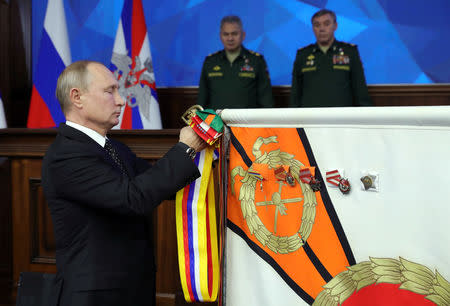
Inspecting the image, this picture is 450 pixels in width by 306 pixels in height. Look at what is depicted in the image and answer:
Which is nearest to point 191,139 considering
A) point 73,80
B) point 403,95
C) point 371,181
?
point 73,80

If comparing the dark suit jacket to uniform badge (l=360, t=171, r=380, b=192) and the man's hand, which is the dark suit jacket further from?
uniform badge (l=360, t=171, r=380, b=192)

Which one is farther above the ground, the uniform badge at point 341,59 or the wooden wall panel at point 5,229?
the uniform badge at point 341,59

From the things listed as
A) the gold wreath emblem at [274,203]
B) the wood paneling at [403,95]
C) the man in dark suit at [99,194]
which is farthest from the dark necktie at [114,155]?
the wood paneling at [403,95]

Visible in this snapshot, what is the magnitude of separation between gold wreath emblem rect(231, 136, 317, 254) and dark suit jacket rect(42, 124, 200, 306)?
0.16 m

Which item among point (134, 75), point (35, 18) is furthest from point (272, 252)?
point (35, 18)

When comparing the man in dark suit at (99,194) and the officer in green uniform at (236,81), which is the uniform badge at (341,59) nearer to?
the officer in green uniform at (236,81)

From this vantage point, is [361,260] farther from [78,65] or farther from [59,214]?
[78,65]

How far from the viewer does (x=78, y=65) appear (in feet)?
4.28

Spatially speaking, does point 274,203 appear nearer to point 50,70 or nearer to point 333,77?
point 333,77

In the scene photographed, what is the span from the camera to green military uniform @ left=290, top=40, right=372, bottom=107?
10.4 ft

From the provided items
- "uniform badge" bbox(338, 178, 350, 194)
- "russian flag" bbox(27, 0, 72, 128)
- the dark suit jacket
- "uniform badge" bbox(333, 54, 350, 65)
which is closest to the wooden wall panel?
"russian flag" bbox(27, 0, 72, 128)

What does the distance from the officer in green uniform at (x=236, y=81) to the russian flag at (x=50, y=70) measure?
1105 millimetres

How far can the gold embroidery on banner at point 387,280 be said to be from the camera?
1.04m

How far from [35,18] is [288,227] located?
4.12 meters
